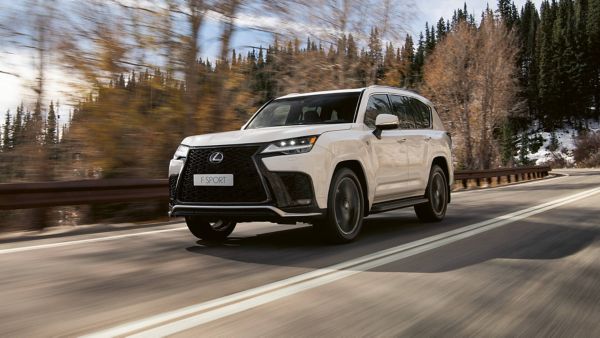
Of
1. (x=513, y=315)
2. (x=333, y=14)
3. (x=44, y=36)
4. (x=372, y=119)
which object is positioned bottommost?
(x=513, y=315)

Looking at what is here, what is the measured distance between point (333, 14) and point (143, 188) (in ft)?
34.8

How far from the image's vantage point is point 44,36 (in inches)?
417

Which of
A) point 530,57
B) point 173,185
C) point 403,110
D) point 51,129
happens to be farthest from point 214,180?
point 530,57

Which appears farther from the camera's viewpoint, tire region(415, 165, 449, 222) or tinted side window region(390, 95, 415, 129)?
tire region(415, 165, 449, 222)

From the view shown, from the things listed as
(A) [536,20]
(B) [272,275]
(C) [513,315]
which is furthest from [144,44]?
(A) [536,20]

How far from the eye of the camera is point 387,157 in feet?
23.2

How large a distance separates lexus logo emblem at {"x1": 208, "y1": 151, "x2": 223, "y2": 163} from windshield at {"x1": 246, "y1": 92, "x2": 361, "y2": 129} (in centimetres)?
151

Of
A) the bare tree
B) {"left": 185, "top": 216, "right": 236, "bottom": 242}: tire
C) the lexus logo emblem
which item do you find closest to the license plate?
the lexus logo emblem

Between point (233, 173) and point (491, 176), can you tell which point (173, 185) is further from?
point (491, 176)

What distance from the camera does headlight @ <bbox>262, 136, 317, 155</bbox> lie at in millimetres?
5574

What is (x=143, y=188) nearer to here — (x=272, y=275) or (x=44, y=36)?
(x=44, y=36)

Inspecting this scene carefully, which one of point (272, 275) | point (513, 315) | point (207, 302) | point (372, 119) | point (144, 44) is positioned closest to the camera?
point (513, 315)

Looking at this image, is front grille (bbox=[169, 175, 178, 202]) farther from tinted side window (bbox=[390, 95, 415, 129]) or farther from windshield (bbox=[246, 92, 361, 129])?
tinted side window (bbox=[390, 95, 415, 129])

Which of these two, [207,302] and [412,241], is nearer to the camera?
[207,302]
